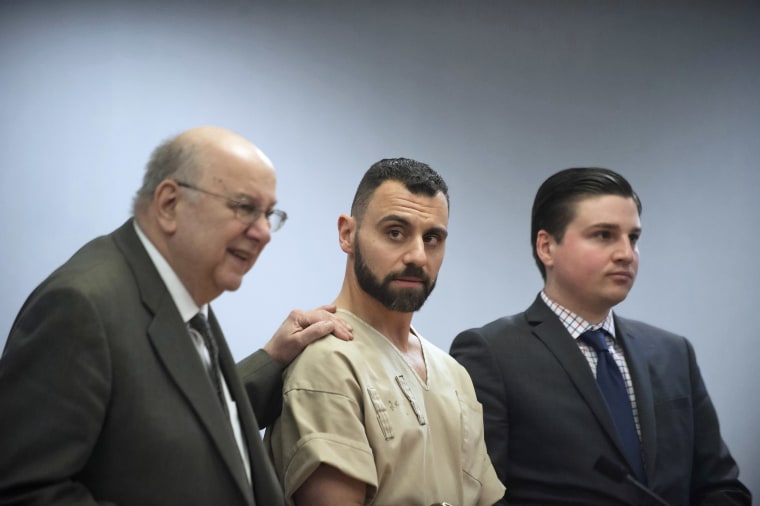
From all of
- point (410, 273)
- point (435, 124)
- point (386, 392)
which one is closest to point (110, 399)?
point (386, 392)

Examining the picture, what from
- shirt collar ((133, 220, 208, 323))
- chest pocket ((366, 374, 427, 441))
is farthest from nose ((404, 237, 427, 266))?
shirt collar ((133, 220, 208, 323))

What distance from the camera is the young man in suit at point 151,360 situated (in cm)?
133

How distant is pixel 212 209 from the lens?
160 centimetres

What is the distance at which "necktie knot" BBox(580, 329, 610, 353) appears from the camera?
96.9 inches

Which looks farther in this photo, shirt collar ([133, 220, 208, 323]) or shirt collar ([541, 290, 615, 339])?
shirt collar ([541, 290, 615, 339])

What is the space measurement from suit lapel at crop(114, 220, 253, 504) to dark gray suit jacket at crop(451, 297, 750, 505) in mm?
991

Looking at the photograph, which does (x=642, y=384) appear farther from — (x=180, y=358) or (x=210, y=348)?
(x=180, y=358)

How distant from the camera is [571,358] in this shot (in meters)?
2.41

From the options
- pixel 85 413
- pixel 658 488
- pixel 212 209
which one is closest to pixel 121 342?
pixel 85 413

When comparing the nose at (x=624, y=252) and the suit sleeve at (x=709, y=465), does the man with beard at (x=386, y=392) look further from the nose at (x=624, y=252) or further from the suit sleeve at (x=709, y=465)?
the suit sleeve at (x=709, y=465)

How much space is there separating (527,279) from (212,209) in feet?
7.48

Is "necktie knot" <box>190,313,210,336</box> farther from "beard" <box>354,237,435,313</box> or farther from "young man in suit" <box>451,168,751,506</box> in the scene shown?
"young man in suit" <box>451,168,751,506</box>

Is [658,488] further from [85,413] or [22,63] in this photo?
[22,63]

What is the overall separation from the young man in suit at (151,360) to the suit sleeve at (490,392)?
2.69 ft
